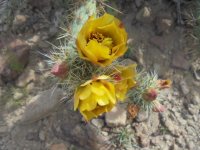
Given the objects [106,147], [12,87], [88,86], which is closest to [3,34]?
[12,87]

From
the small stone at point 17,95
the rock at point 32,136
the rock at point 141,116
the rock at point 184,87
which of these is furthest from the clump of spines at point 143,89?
the small stone at point 17,95

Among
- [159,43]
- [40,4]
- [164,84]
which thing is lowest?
[159,43]

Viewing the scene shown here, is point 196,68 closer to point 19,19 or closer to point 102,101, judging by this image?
point 102,101

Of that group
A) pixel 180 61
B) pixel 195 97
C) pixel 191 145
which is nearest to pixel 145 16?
pixel 180 61

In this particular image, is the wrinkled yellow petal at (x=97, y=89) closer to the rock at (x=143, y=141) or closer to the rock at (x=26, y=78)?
the rock at (x=143, y=141)

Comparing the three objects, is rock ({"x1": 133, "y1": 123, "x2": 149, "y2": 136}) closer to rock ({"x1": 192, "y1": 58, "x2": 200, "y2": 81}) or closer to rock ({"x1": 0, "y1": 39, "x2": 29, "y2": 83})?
rock ({"x1": 192, "y1": 58, "x2": 200, "y2": 81})

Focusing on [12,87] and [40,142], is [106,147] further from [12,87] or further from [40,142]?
[12,87]

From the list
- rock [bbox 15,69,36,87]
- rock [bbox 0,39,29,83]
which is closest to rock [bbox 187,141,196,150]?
rock [bbox 15,69,36,87]
